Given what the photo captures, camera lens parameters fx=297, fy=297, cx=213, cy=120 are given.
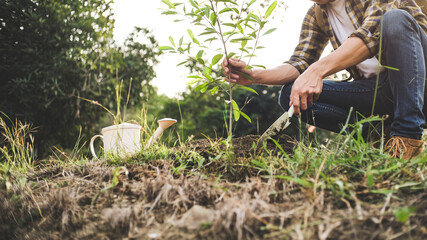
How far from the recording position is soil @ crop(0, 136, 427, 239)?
906mm

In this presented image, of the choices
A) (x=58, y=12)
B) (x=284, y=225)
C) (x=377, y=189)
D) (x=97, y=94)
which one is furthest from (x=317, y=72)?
(x=58, y=12)

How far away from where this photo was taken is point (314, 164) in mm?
1220

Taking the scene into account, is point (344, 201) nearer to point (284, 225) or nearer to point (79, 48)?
point (284, 225)

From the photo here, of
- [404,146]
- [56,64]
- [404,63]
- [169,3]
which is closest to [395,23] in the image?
[404,63]

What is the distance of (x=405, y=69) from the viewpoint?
5.75ft

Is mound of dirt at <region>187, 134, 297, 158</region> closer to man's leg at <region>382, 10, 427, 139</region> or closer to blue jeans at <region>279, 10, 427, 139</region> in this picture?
blue jeans at <region>279, 10, 427, 139</region>

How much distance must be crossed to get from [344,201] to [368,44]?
3.61 feet

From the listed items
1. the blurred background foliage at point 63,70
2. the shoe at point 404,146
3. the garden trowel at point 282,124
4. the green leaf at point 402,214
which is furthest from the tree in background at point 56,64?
the green leaf at point 402,214

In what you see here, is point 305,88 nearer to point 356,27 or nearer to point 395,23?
point 395,23

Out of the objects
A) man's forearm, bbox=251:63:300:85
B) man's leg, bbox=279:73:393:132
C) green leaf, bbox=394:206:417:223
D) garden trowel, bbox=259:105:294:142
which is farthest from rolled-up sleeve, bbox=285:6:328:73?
green leaf, bbox=394:206:417:223

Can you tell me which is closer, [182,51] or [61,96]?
[182,51]

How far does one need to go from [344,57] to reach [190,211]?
1.28 m

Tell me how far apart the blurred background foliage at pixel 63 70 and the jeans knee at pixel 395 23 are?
14.3 feet

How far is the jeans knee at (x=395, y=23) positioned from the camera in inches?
69.4
